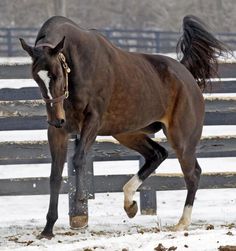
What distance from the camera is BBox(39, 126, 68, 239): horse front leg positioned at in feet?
21.6

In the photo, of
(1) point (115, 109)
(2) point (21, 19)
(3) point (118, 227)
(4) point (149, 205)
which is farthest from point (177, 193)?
(2) point (21, 19)

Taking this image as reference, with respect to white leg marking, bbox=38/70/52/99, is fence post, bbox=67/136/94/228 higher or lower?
lower

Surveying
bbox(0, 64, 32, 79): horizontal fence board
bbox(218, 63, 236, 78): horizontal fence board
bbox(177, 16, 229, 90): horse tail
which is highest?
bbox(177, 16, 229, 90): horse tail

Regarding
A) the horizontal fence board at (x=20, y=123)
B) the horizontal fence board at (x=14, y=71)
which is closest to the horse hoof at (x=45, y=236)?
the horizontal fence board at (x=20, y=123)

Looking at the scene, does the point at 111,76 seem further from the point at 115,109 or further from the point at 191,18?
the point at 191,18

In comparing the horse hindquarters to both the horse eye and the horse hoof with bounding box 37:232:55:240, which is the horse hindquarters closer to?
the horse hoof with bounding box 37:232:55:240

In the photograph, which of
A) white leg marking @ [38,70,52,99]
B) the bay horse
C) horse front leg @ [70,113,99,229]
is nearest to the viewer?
white leg marking @ [38,70,52,99]

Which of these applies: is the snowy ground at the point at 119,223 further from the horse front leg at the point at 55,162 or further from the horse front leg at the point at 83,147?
the horse front leg at the point at 83,147

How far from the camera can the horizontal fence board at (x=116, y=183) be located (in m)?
7.96

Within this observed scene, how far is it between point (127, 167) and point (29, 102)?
123 inches

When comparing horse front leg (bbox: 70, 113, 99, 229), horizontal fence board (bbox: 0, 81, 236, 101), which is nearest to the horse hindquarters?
horizontal fence board (bbox: 0, 81, 236, 101)

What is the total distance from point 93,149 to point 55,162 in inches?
54.8

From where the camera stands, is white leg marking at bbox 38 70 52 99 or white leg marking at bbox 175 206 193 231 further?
white leg marking at bbox 175 206 193 231

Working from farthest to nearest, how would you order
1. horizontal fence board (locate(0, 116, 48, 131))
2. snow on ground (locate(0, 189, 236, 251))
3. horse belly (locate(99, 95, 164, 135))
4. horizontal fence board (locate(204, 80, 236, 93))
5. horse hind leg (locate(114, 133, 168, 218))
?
horizontal fence board (locate(204, 80, 236, 93)) < horizontal fence board (locate(0, 116, 48, 131)) < horse hind leg (locate(114, 133, 168, 218)) < horse belly (locate(99, 95, 164, 135)) < snow on ground (locate(0, 189, 236, 251))
